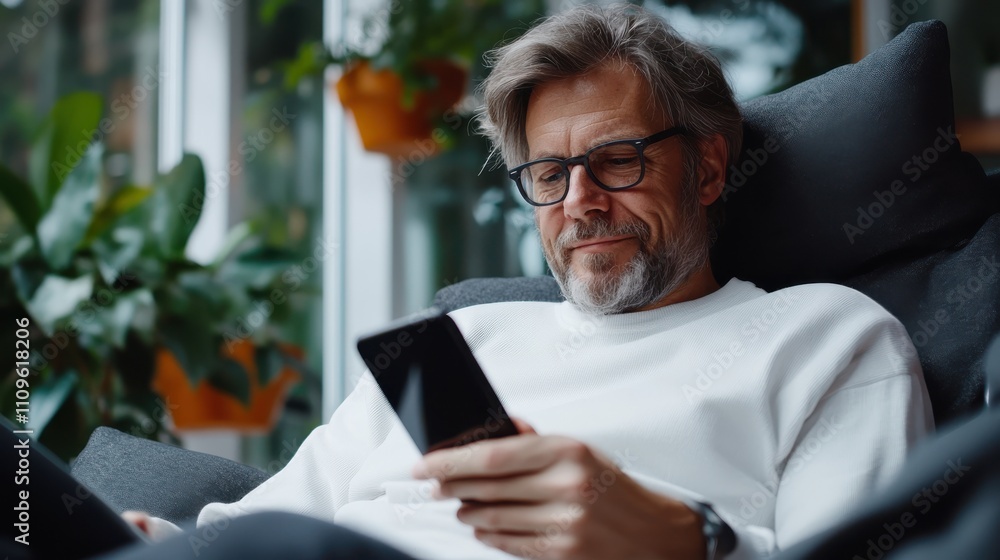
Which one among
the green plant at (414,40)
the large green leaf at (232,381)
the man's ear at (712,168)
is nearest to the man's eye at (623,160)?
the man's ear at (712,168)

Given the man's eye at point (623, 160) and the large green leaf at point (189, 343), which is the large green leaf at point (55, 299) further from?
the man's eye at point (623, 160)

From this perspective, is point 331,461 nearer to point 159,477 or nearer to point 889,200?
point 159,477

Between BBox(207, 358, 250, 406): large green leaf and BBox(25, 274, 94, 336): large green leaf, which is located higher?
BBox(25, 274, 94, 336): large green leaf

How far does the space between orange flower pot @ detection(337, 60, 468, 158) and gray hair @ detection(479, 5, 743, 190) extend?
1.68 metres

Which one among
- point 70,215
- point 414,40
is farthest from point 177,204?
point 414,40

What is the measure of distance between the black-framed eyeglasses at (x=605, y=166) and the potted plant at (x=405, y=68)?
1.79 meters

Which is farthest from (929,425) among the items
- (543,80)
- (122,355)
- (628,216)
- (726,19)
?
(726,19)

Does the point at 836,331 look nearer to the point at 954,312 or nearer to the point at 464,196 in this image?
the point at 954,312

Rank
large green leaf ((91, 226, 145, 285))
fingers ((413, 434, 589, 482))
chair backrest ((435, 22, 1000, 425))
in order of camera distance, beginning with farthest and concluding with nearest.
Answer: large green leaf ((91, 226, 145, 285)) → chair backrest ((435, 22, 1000, 425)) → fingers ((413, 434, 589, 482))

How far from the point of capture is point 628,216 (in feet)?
4.34

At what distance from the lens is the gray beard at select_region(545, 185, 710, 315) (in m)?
1.30

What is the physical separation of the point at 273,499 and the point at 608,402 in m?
0.48

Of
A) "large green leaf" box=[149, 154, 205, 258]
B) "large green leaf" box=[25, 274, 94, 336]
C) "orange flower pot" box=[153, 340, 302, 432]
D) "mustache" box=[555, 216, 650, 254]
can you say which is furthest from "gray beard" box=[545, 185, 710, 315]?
"orange flower pot" box=[153, 340, 302, 432]

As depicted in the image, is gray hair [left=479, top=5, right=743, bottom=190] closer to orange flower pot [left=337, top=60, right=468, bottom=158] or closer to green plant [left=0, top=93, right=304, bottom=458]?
green plant [left=0, top=93, right=304, bottom=458]
